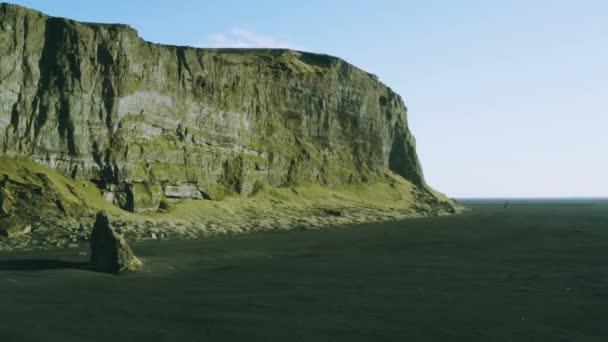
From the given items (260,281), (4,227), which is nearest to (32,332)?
(260,281)

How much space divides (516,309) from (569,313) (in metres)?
1.19

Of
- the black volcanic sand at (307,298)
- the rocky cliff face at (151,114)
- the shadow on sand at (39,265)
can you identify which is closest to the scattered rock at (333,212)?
the rocky cliff face at (151,114)

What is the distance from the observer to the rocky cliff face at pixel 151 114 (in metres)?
36.8

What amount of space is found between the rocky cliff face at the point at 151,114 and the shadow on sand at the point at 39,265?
17752 mm

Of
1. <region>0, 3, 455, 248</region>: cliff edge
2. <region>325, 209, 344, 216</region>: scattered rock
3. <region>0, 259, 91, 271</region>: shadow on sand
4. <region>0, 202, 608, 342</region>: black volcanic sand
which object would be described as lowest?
<region>0, 259, 91, 271</region>: shadow on sand

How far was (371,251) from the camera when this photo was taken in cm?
2739

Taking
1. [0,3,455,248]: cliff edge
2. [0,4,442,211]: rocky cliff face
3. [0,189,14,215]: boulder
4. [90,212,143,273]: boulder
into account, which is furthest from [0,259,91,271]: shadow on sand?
[0,4,442,211]: rocky cliff face

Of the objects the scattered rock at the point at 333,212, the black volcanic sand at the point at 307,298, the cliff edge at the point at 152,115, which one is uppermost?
the cliff edge at the point at 152,115

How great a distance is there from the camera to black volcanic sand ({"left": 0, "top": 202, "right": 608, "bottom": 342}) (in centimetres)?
1061

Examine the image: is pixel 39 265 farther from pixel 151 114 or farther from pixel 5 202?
pixel 151 114

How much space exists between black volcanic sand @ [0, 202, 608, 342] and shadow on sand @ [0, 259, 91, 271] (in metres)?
0.04

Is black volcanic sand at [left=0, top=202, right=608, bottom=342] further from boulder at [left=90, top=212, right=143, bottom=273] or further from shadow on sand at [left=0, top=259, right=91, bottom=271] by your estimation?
boulder at [left=90, top=212, right=143, bottom=273]

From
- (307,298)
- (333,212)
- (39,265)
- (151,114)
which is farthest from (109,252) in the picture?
(333,212)

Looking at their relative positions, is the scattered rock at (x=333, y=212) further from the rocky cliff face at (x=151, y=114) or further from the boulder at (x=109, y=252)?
the boulder at (x=109, y=252)
